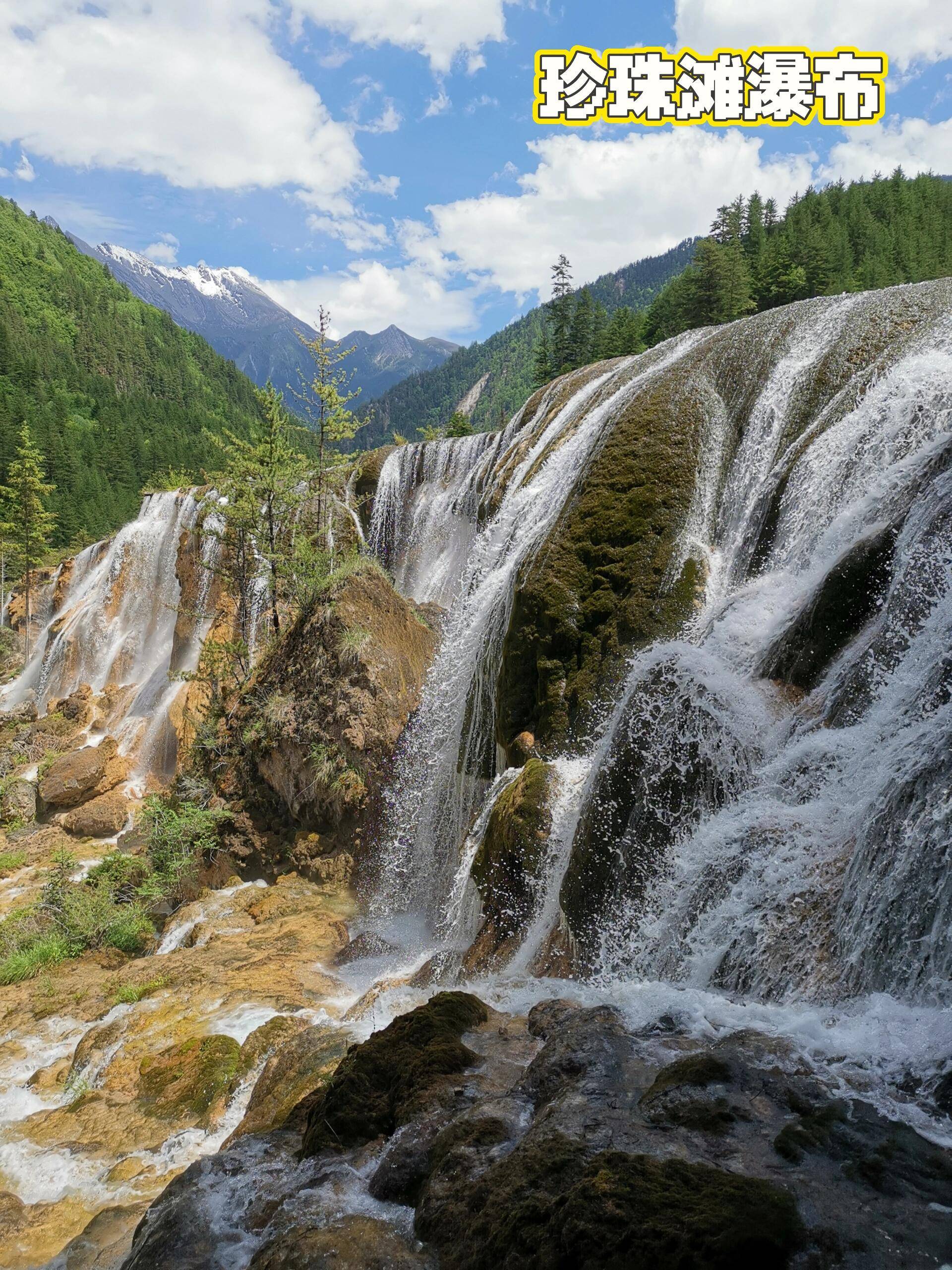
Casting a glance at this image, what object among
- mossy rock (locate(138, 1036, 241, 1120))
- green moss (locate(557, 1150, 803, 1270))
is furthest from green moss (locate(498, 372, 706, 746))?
green moss (locate(557, 1150, 803, 1270))

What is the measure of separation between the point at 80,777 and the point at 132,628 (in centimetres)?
867

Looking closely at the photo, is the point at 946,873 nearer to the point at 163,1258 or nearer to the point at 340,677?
the point at 163,1258

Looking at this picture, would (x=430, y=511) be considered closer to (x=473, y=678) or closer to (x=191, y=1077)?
(x=473, y=678)

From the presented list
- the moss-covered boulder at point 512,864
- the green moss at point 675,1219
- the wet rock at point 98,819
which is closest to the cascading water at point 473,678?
the moss-covered boulder at point 512,864

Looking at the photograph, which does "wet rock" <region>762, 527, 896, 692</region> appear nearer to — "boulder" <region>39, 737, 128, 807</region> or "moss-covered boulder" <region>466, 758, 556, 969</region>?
"moss-covered boulder" <region>466, 758, 556, 969</region>

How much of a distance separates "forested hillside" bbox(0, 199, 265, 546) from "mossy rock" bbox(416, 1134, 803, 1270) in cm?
3886

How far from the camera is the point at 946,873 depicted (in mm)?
3217

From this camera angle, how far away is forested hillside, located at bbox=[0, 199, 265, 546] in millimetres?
62719

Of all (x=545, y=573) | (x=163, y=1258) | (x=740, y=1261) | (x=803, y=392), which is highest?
(x=803, y=392)

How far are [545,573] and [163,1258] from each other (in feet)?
26.6

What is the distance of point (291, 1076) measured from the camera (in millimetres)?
5441

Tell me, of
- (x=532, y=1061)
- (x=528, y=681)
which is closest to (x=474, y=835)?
(x=528, y=681)

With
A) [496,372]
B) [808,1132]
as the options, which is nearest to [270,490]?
[808,1132]

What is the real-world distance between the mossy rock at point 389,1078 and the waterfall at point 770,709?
1686mm
